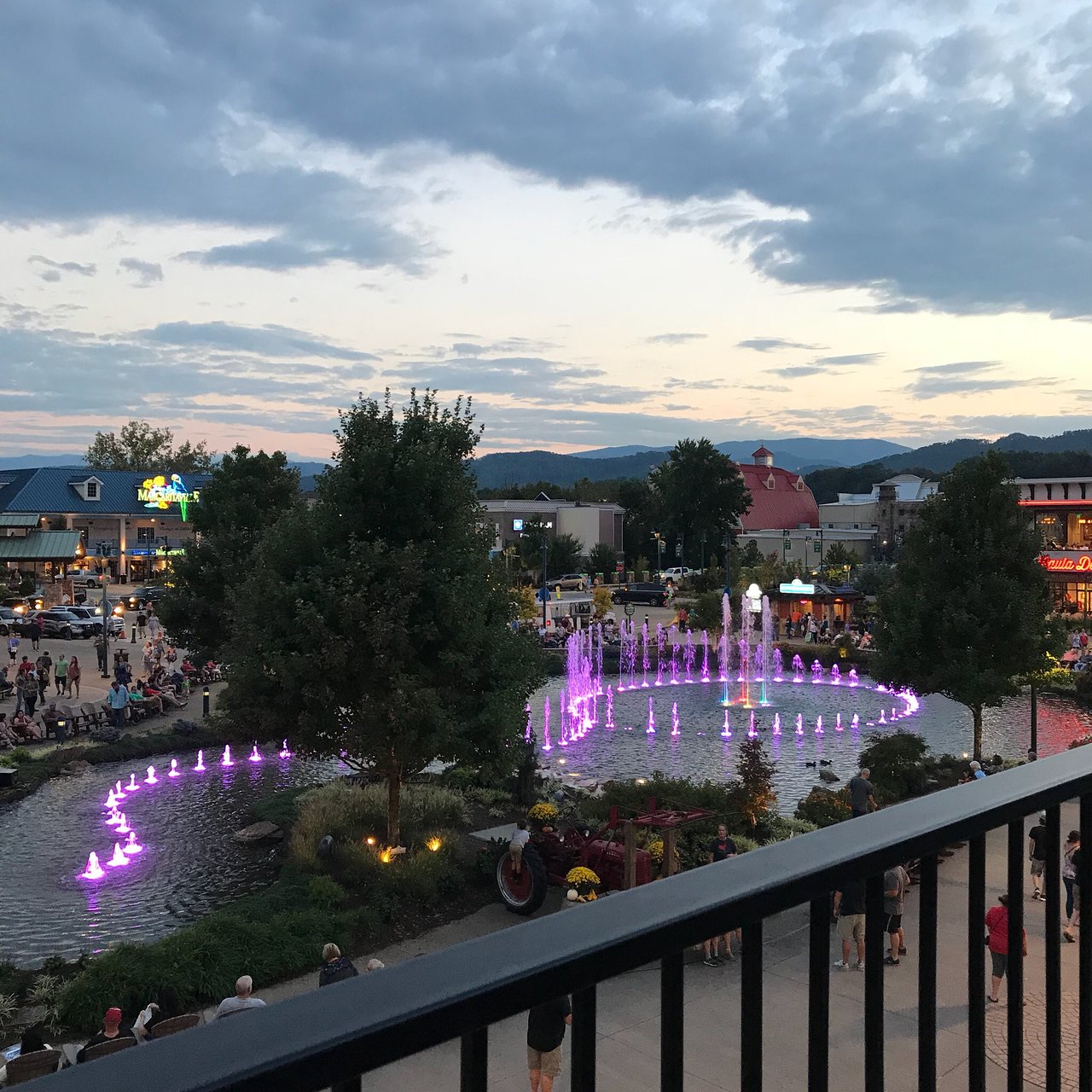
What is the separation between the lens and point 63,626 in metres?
48.3

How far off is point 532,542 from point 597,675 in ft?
124

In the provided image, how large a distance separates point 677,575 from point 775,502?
29014mm

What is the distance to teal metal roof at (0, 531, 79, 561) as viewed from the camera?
69.2 metres

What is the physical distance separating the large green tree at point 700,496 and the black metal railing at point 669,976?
8581 centimetres

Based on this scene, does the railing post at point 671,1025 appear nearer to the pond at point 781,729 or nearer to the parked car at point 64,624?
the pond at point 781,729

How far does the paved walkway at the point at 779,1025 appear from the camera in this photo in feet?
6.42

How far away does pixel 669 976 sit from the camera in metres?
1.45

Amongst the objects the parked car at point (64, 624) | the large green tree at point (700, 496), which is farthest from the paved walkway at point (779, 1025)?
the large green tree at point (700, 496)

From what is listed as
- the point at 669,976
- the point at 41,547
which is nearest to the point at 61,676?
the point at 669,976

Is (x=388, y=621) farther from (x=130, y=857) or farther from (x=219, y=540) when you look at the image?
(x=219, y=540)

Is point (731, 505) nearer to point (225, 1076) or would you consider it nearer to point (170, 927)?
point (170, 927)

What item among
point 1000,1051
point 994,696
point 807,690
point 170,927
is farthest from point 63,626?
point 1000,1051

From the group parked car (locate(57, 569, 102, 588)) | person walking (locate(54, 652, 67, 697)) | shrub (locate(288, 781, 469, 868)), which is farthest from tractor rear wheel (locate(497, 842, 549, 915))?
parked car (locate(57, 569, 102, 588))

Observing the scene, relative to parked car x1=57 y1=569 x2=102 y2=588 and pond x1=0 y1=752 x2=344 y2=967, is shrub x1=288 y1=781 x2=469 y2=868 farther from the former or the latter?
parked car x1=57 y1=569 x2=102 y2=588
